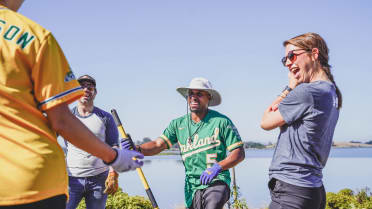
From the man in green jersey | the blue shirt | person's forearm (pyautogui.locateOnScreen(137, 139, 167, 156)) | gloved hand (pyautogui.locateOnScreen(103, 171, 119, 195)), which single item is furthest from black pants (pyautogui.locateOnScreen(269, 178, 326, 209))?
the blue shirt

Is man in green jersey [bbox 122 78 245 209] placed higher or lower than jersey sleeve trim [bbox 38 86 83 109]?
lower

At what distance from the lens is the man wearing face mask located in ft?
15.5

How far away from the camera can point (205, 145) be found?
4516mm

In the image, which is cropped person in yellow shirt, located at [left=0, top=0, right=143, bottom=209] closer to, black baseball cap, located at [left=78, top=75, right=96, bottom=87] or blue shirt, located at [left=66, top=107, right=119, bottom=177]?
blue shirt, located at [left=66, top=107, right=119, bottom=177]

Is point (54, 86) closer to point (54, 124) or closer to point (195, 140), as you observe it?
point (54, 124)

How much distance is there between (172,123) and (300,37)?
7.70 ft

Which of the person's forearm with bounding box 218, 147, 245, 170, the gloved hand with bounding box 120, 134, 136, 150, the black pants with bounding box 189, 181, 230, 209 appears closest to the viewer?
the gloved hand with bounding box 120, 134, 136, 150

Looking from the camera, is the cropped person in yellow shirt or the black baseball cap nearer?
the cropped person in yellow shirt

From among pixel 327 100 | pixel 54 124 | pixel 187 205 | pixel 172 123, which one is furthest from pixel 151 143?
pixel 54 124

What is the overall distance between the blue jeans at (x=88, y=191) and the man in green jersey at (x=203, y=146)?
73 centimetres

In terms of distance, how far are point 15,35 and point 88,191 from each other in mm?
3504

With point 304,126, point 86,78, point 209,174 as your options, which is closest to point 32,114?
point 304,126

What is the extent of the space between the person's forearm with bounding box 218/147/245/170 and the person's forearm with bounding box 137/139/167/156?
2.96ft

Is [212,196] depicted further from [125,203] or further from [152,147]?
[125,203]
